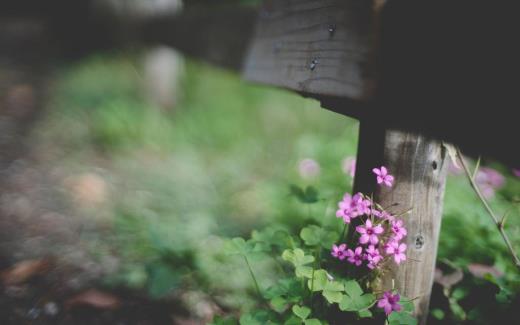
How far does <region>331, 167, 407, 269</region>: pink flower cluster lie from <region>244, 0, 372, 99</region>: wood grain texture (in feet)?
0.96

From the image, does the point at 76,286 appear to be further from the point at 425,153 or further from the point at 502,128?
the point at 502,128

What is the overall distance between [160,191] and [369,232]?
180 centimetres

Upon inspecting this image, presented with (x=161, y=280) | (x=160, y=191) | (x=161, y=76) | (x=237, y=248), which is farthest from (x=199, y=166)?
(x=237, y=248)

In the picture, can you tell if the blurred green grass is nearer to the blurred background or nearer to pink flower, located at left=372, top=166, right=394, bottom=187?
the blurred background

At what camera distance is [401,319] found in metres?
1.09

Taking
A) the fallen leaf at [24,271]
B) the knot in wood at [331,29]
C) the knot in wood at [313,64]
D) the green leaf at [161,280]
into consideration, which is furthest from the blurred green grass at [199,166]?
the knot in wood at [331,29]

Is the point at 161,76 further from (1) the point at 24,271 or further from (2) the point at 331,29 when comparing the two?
(2) the point at 331,29

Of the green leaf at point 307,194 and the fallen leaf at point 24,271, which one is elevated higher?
the green leaf at point 307,194

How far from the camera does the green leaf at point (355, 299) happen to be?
111 cm

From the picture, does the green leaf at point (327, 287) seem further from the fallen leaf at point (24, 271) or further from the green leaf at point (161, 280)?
the fallen leaf at point (24, 271)

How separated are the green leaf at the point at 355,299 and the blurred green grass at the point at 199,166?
1.90ft

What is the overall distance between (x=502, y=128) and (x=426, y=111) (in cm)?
16

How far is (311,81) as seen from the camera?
1.22m

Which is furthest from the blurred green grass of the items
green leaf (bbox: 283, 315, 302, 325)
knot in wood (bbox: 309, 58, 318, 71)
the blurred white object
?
knot in wood (bbox: 309, 58, 318, 71)
